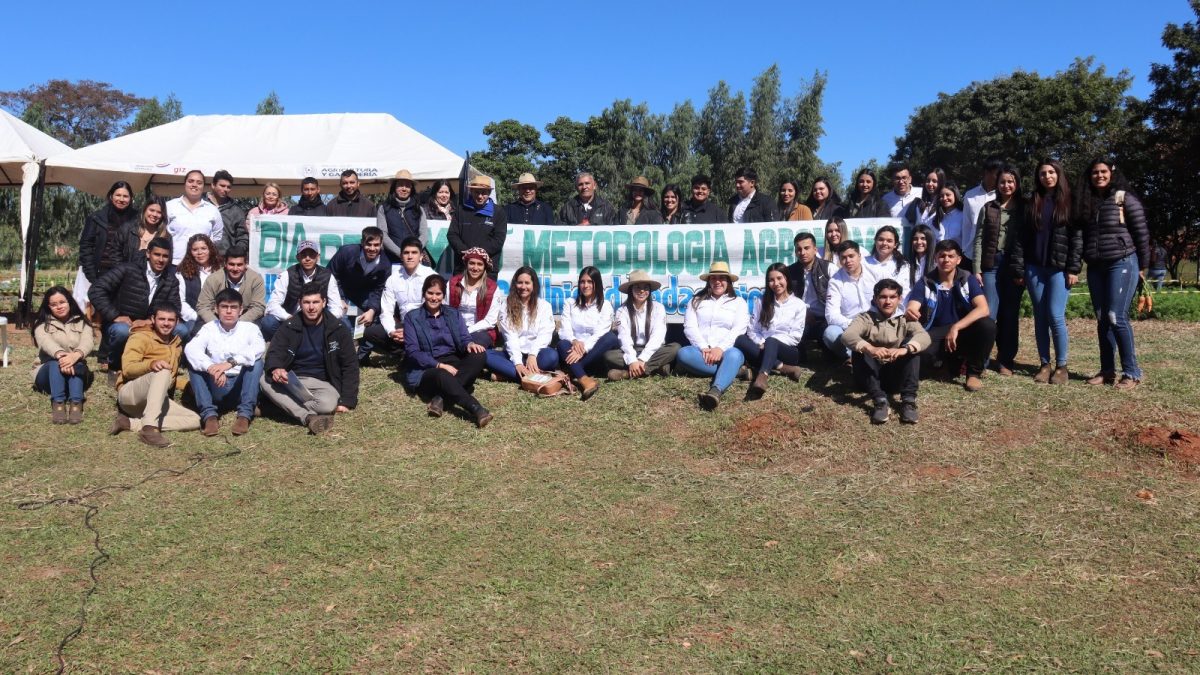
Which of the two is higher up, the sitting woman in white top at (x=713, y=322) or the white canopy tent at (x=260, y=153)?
the white canopy tent at (x=260, y=153)

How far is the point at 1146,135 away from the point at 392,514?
30637 millimetres

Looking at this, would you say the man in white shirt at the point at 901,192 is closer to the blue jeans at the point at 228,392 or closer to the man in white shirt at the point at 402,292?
the man in white shirt at the point at 402,292

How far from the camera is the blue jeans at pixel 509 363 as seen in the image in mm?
8570

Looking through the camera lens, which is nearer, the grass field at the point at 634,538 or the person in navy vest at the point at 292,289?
the grass field at the point at 634,538

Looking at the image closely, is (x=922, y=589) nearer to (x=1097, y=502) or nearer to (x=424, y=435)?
(x=1097, y=502)

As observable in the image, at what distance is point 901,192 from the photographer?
382 inches

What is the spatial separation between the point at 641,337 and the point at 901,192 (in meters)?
3.50

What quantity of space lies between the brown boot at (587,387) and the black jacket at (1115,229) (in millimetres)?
4554

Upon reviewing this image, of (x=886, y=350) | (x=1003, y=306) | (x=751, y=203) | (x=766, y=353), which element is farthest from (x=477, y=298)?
(x=1003, y=306)

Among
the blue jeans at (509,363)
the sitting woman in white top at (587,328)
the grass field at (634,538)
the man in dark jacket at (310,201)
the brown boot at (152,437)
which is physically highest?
the man in dark jacket at (310,201)

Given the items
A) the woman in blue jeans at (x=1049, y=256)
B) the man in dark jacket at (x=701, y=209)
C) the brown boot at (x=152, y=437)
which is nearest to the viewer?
the brown boot at (x=152, y=437)

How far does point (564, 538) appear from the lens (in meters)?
5.34

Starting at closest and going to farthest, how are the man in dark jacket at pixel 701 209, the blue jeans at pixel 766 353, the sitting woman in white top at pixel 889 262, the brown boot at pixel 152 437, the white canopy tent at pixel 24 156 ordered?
the brown boot at pixel 152 437 < the blue jeans at pixel 766 353 < the sitting woman in white top at pixel 889 262 < the man in dark jacket at pixel 701 209 < the white canopy tent at pixel 24 156

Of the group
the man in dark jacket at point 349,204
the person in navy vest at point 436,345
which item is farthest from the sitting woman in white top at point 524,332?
the man in dark jacket at point 349,204
